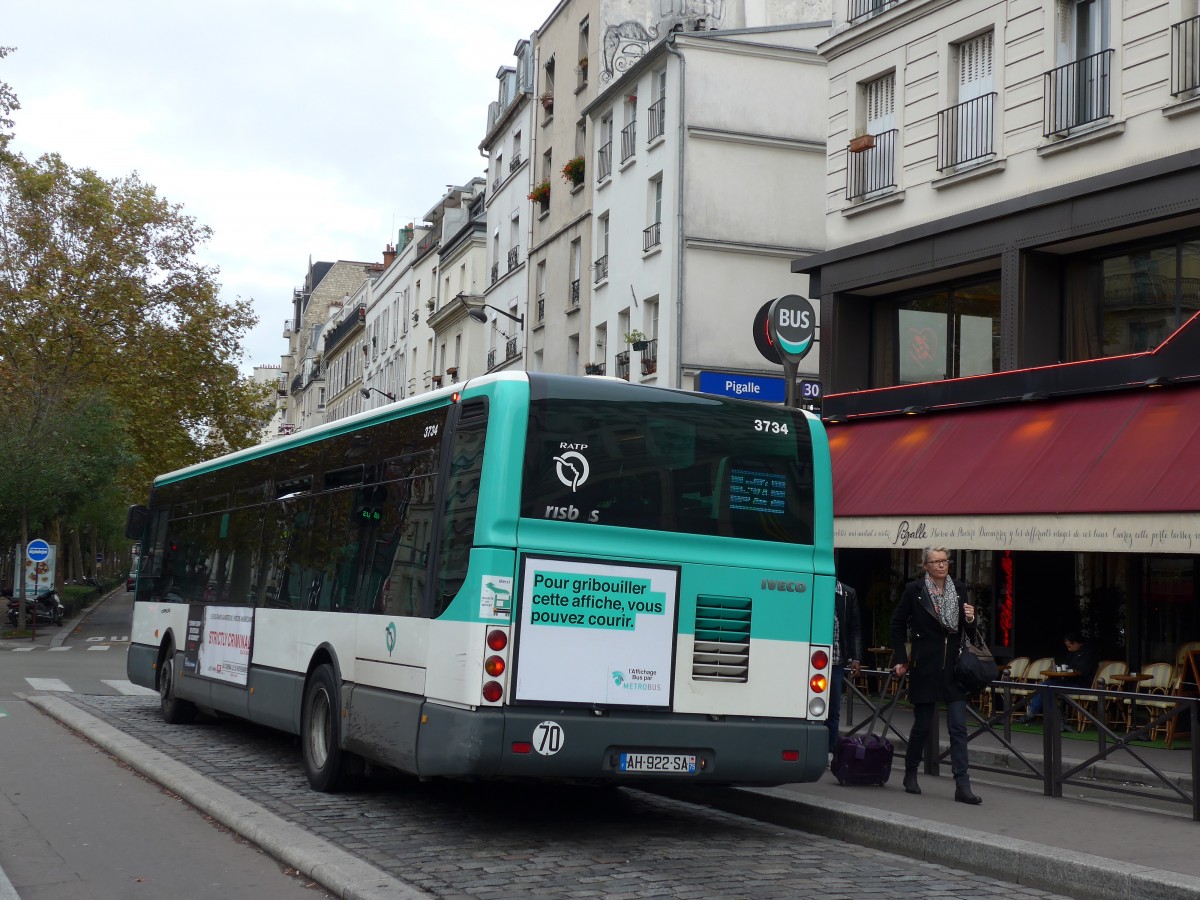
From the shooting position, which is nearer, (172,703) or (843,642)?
(843,642)

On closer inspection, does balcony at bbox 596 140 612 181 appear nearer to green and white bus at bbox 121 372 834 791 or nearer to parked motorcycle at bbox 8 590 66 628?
parked motorcycle at bbox 8 590 66 628

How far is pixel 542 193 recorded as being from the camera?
39188 millimetres

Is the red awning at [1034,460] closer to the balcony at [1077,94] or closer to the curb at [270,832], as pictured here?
the balcony at [1077,94]

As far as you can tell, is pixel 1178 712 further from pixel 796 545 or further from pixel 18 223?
pixel 18 223

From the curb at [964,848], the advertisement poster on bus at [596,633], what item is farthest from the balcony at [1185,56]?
the advertisement poster on bus at [596,633]

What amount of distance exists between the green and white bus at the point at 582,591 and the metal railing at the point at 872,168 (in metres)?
11.5

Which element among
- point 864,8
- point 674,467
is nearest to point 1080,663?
point 674,467

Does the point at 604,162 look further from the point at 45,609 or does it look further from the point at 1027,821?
the point at 1027,821

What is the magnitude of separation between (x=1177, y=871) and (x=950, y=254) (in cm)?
1240

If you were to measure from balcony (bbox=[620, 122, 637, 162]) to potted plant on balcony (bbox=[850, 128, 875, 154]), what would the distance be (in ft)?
37.8

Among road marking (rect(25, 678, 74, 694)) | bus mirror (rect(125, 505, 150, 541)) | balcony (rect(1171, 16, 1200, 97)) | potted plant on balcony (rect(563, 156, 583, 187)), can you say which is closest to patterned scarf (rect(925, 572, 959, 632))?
balcony (rect(1171, 16, 1200, 97))

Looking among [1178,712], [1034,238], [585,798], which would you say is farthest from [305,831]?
[1034,238]

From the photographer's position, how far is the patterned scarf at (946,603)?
1033 cm

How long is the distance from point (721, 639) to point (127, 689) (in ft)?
46.8
